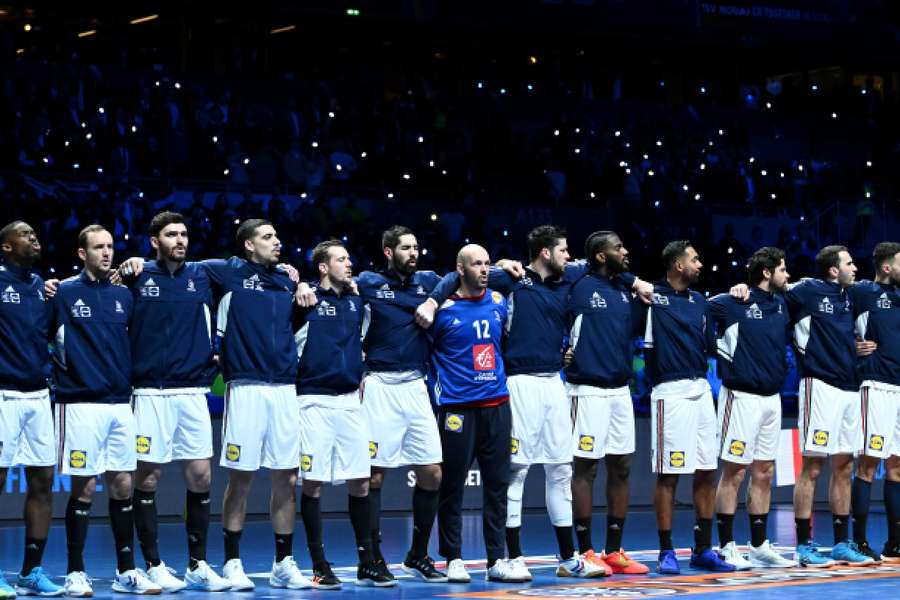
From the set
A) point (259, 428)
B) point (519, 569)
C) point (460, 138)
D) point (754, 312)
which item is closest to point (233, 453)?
point (259, 428)

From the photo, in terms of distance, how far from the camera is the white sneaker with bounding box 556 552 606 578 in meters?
12.2

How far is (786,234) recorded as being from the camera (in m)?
27.1

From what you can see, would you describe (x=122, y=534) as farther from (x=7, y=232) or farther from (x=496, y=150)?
(x=496, y=150)

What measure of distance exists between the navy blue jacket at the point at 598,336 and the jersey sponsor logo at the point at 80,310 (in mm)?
4118

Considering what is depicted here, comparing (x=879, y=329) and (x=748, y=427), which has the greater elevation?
(x=879, y=329)

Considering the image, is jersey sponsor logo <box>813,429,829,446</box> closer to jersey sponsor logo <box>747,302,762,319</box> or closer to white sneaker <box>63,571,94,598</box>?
jersey sponsor logo <box>747,302,762,319</box>

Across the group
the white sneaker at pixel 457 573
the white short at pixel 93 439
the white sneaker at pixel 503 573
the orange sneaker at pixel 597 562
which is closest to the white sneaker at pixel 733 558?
the orange sneaker at pixel 597 562

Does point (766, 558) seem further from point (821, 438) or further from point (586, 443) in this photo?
point (586, 443)

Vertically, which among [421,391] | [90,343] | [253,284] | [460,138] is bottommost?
[421,391]

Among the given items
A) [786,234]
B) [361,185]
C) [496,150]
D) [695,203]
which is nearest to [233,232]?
[361,185]

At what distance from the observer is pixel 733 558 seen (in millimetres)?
12883

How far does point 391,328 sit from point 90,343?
2.49 m

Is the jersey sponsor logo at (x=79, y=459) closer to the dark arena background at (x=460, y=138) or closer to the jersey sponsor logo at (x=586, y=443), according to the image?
the jersey sponsor logo at (x=586, y=443)

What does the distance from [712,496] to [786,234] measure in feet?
49.4
